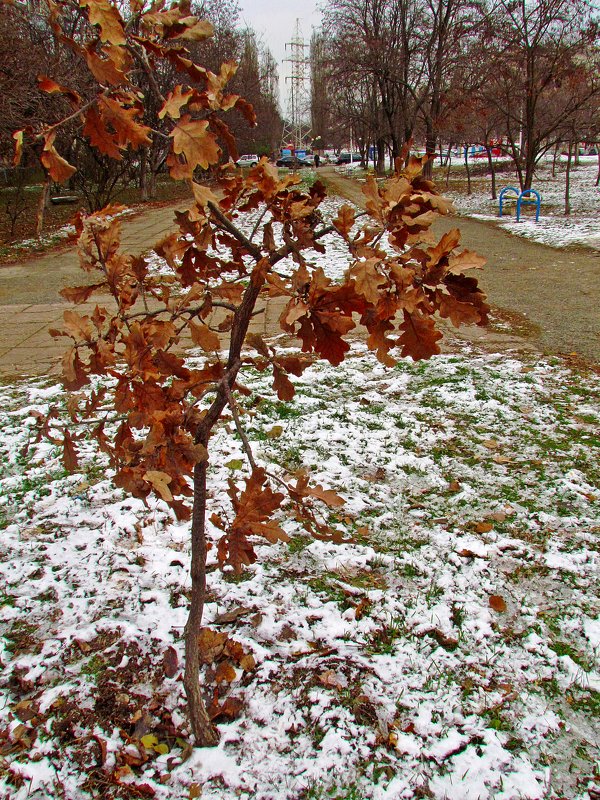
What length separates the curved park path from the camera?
509cm

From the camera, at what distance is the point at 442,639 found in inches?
79.2

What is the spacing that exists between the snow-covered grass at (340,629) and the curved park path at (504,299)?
1858mm

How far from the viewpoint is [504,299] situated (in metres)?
6.66

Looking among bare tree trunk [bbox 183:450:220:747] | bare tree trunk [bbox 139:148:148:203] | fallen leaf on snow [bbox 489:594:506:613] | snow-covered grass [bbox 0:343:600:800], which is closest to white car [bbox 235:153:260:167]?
bare tree trunk [bbox 183:450:220:747]

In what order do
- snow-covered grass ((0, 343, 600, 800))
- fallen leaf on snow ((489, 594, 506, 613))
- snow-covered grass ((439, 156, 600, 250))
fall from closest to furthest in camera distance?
1. snow-covered grass ((0, 343, 600, 800))
2. fallen leaf on snow ((489, 594, 506, 613))
3. snow-covered grass ((439, 156, 600, 250))

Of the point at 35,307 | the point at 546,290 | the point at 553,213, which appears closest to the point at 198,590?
the point at 35,307

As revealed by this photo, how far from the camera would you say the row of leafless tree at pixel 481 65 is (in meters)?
14.0

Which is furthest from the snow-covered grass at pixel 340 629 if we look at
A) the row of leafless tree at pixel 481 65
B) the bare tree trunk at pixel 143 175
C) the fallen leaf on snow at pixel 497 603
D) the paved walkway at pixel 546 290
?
the bare tree trunk at pixel 143 175

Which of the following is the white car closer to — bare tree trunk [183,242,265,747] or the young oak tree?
the young oak tree

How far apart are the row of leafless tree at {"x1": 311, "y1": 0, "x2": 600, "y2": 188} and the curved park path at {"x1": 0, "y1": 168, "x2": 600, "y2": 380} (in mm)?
2366

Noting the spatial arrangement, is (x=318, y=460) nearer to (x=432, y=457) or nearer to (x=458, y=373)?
(x=432, y=457)

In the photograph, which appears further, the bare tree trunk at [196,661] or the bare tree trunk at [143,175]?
the bare tree trunk at [143,175]

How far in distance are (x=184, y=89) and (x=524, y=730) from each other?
75.8 inches

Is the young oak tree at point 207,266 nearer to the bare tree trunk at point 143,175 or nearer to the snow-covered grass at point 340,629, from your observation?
the snow-covered grass at point 340,629
